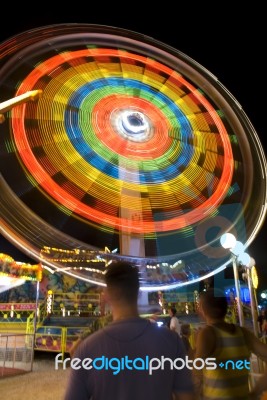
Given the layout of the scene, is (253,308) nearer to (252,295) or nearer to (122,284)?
(252,295)

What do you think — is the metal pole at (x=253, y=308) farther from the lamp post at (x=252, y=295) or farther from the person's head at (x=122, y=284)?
the person's head at (x=122, y=284)

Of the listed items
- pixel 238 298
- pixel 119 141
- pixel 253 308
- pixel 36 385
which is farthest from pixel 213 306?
pixel 119 141

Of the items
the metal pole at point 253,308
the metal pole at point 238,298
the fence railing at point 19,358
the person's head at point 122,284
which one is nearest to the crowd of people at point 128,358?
the person's head at point 122,284

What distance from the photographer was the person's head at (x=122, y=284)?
175 cm

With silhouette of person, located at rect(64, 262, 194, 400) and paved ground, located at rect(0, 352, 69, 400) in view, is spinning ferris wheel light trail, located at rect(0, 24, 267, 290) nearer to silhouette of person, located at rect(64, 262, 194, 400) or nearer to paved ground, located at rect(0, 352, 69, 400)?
paved ground, located at rect(0, 352, 69, 400)

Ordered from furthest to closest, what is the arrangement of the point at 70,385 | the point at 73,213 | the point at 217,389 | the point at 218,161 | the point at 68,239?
the point at 218,161 → the point at 68,239 → the point at 73,213 → the point at 217,389 → the point at 70,385

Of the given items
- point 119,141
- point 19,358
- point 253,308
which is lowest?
point 19,358

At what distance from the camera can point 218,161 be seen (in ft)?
33.2

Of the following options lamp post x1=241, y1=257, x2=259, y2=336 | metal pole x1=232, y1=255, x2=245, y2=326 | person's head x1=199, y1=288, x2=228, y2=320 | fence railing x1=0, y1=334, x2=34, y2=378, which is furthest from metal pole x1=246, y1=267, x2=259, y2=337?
fence railing x1=0, y1=334, x2=34, y2=378

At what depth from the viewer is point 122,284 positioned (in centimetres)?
178

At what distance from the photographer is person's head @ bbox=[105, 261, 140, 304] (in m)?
1.75

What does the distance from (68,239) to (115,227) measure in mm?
1257

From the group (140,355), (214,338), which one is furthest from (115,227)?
(140,355)

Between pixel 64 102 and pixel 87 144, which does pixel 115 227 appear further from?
pixel 64 102
